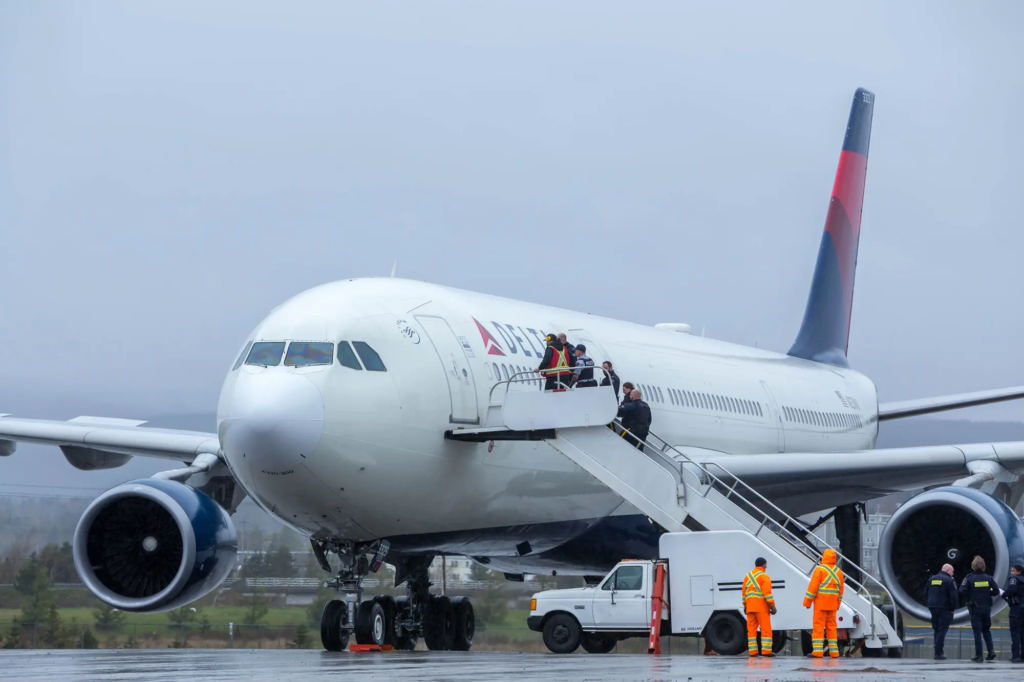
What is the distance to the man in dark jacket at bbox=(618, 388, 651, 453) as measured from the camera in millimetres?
14336

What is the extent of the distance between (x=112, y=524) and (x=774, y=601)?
678 centimetres

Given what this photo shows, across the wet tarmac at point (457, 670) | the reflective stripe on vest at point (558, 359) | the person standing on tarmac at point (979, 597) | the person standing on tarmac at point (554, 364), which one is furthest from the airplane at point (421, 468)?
the wet tarmac at point (457, 670)

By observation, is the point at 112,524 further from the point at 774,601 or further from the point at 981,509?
the point at 981,509

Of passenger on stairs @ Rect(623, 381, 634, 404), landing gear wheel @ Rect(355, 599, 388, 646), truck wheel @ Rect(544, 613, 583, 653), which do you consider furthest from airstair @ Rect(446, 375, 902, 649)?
landing gear wheel @ Rect(355, 599, 388, 646)

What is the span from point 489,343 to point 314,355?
84.7 inches

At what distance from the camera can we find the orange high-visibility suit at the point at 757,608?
40.8 feet

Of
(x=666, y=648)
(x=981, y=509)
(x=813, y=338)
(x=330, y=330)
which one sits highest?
(x=813, y=338)

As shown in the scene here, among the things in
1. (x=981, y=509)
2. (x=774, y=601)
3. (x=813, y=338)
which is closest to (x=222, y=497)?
(x=774, y=601)

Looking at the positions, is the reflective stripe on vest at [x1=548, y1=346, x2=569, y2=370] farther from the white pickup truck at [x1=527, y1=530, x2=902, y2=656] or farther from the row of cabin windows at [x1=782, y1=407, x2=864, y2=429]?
the row of cabin windows at [x1=782, y1=407, x2=864, y2=429]

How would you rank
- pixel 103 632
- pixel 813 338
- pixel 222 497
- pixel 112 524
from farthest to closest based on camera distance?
pixel 813 338 → pixel 103 632 → pixel 222 497 → pixel 112 524

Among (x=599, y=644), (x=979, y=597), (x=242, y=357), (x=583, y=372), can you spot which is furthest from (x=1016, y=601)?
(x=242, y=357)

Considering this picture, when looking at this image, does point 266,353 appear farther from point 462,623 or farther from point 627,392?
point 462,623

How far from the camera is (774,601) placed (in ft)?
42.2

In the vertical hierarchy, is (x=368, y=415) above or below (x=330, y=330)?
below
